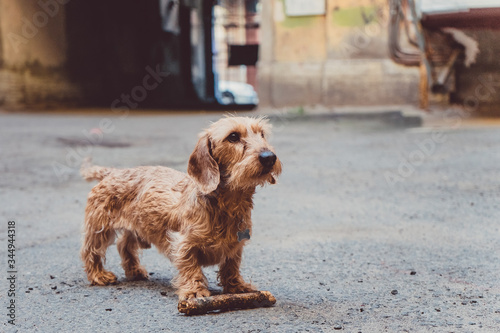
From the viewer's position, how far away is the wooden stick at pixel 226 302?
8.92 ft

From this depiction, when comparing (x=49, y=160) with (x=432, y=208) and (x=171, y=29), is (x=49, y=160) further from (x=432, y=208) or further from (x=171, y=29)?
(x=171, y=29)

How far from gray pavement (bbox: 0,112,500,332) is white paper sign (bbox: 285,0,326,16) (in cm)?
478

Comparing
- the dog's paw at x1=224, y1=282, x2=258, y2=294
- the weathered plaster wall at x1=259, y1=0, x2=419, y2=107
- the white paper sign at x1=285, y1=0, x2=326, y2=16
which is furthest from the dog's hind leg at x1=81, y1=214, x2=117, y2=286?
the white paper sign at x1=285, y1=0, x2=326, y2=16

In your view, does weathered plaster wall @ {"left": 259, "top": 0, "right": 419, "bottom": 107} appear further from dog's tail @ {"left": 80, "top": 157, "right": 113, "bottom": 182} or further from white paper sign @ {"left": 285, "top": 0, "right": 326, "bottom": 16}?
dog's tail @ {"left": 80, "top": 157, "right": 113, "bottom": 182}

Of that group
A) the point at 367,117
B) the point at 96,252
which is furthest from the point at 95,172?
the point at 367,117

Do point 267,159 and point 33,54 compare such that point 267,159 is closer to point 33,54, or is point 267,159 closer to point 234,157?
point 234,157

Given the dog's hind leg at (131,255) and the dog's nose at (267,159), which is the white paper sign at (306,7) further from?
the dog's nose at (267,159)

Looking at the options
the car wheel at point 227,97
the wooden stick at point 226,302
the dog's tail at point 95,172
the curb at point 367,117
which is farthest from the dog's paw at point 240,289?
the car wheel at point 227,97

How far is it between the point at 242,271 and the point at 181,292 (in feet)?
2.09

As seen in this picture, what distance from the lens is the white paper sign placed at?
41.0 feet

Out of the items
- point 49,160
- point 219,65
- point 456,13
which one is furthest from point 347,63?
point 219,65

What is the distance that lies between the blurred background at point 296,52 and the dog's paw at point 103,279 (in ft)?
21.9

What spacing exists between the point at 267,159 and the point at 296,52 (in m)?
10.4

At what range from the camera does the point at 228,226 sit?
9.23 ft
